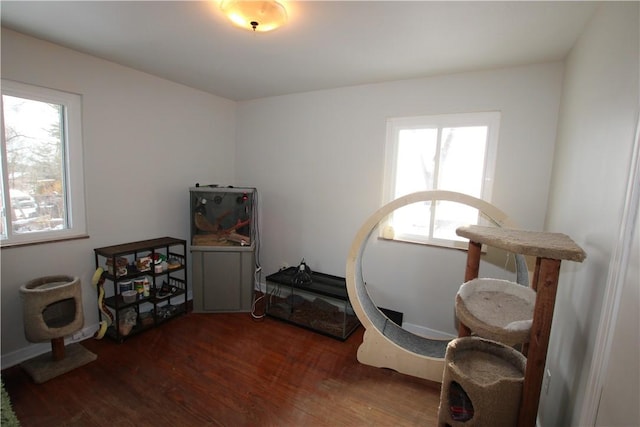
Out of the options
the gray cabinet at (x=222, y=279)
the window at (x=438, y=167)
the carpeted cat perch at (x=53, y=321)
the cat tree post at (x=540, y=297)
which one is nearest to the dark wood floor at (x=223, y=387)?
the carpeted cat perch at (x=53, y=321)

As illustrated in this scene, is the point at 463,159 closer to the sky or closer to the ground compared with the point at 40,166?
closer to the sky

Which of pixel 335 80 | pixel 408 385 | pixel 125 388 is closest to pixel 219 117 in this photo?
pixel 335 80

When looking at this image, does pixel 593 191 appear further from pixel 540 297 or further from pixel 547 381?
pixel 547 381

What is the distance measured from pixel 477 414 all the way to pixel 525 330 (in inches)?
17.0

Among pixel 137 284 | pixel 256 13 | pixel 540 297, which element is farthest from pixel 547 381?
pixel 137 284

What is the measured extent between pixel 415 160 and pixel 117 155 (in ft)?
8.77

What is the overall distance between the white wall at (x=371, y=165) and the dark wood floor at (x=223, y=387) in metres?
0.82

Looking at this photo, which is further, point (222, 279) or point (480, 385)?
point (222, 279)

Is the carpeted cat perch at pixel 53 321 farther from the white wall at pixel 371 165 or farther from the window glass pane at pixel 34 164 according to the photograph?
the white wall at pixel 371 165

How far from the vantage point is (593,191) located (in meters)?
1.33

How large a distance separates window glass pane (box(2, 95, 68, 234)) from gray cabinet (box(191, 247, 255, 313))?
1.17 m

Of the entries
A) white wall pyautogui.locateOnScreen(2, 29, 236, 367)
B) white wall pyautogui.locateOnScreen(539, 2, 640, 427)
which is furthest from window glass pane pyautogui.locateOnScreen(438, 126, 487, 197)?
white wall pyautogui.locateOnScreen(2, 29, 236, 367)

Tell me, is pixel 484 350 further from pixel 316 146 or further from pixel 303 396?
pixel 316 146

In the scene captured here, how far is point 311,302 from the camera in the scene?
3.27m
